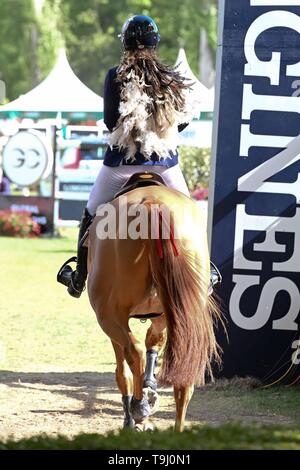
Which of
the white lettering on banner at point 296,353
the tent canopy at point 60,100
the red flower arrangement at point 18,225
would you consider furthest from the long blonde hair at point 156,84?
the red flower arrangement at point 18,225

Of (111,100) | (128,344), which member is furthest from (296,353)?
(111,100)

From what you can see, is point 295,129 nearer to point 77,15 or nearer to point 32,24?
point 32,24

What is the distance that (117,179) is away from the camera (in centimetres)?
645

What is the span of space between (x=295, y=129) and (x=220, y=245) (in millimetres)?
1117

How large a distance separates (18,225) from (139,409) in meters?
18.1

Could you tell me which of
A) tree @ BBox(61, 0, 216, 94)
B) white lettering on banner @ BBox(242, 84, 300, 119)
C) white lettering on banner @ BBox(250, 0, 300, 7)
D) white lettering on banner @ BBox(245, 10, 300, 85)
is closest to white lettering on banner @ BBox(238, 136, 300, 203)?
white lettering on banner @ BBox(242, 84, 300, 119)

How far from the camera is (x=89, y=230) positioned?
6.42m

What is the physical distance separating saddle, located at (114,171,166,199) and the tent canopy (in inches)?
638

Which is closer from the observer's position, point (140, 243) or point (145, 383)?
point (140, 243)

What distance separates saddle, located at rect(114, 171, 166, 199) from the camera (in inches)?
245

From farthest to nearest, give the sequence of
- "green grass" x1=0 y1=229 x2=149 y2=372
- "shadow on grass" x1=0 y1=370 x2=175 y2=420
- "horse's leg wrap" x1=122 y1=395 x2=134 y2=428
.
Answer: "green grass" x1=0 y1=229 x2=149 y2=372 → "shadow on grass" x1=0 y1=370 x2=175 y2=420 → "horse's leg wrap" x1=122 y1=395 x2=134 y2=428

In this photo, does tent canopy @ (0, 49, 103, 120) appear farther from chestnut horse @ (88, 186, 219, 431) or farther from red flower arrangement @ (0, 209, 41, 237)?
chestnut horse @ (88, 186, 219, 431)

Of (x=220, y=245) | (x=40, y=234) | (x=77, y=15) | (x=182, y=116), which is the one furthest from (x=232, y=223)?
(x=77, y=15)

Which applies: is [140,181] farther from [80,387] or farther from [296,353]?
[80,387]
